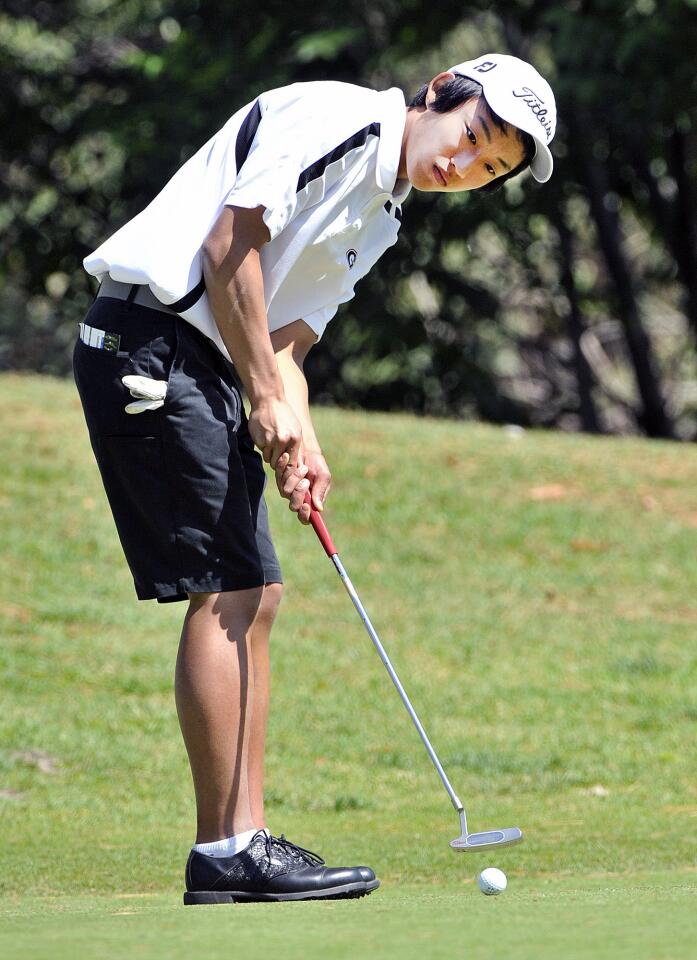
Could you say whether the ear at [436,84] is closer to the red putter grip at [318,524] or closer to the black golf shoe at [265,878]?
the red putter grip at [318,524]

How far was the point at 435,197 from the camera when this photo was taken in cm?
1484

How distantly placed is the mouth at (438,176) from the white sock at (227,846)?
152 cm

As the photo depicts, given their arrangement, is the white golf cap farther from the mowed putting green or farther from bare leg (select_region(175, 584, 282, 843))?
the mowed putting green

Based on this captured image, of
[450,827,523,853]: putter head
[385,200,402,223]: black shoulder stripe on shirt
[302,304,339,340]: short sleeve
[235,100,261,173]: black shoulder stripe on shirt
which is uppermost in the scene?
[235,100,261,173]: black shoulder stripe on shirt

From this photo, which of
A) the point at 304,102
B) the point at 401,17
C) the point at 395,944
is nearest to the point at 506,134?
the point at 304,102

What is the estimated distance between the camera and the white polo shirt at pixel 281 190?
324cm

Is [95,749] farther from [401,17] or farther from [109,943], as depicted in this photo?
[401,17]

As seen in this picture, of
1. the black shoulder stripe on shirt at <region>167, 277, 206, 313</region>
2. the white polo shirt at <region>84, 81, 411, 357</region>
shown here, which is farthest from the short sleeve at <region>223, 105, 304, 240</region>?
the black shoulder stripe on shirt at <region>167, 277, 206, 313</region>

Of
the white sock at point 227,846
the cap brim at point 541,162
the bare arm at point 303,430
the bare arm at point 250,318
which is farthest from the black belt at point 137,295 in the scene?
the white sock at point 227,846

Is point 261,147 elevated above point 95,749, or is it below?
above

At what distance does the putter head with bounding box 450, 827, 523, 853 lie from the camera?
3.31m

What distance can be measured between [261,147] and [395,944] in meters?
1.77

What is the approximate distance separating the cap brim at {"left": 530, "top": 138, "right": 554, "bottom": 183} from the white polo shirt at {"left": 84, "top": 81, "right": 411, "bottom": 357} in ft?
0.99

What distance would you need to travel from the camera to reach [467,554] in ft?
29.2
